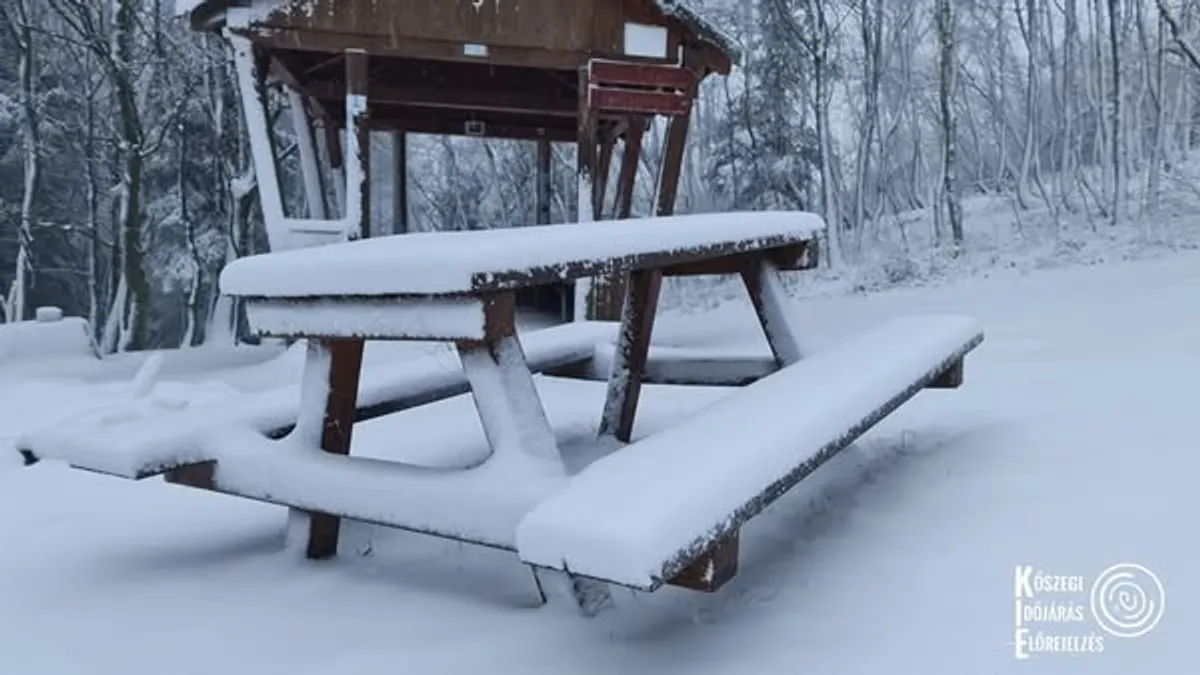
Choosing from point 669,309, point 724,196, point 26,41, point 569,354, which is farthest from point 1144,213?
point 26,41

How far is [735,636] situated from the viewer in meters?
1.98

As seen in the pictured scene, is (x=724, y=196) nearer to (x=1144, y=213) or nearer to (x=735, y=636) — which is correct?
(x=1144, y=213)

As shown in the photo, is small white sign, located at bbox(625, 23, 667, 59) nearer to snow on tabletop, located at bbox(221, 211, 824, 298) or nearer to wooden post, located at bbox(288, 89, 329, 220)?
wooden post, located at bbox(288, 89, 329, 220)

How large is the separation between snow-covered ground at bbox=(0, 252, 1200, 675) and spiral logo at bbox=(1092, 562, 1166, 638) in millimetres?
24

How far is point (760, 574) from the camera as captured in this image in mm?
2322

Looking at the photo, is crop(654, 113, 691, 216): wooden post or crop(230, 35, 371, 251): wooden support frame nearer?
crop(230, 35, 371, 251): wooden support frame

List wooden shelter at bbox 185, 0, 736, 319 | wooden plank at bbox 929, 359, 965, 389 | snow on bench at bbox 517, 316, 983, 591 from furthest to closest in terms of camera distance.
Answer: wooden shelter at bbox 185, 0, 736, 319 → wooden plank at bbox 929, 359, 965, 389 → snow on bench at bbox 517, 316, 983, 591

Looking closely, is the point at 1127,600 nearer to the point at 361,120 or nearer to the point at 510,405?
the point at 510,405

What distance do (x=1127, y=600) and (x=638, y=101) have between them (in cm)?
619

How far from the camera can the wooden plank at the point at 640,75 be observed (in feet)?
24.2

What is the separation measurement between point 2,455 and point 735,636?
3.80 m

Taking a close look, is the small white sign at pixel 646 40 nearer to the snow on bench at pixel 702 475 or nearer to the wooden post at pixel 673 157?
the wooden post at pixel 673 157

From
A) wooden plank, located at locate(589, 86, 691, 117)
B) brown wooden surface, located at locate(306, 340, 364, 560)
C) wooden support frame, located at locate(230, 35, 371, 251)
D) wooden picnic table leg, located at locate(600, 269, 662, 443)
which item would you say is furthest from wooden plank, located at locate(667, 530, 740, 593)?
wooden plank, located at locate(589, 86, 691, 117)

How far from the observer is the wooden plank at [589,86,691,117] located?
7.38 meters
